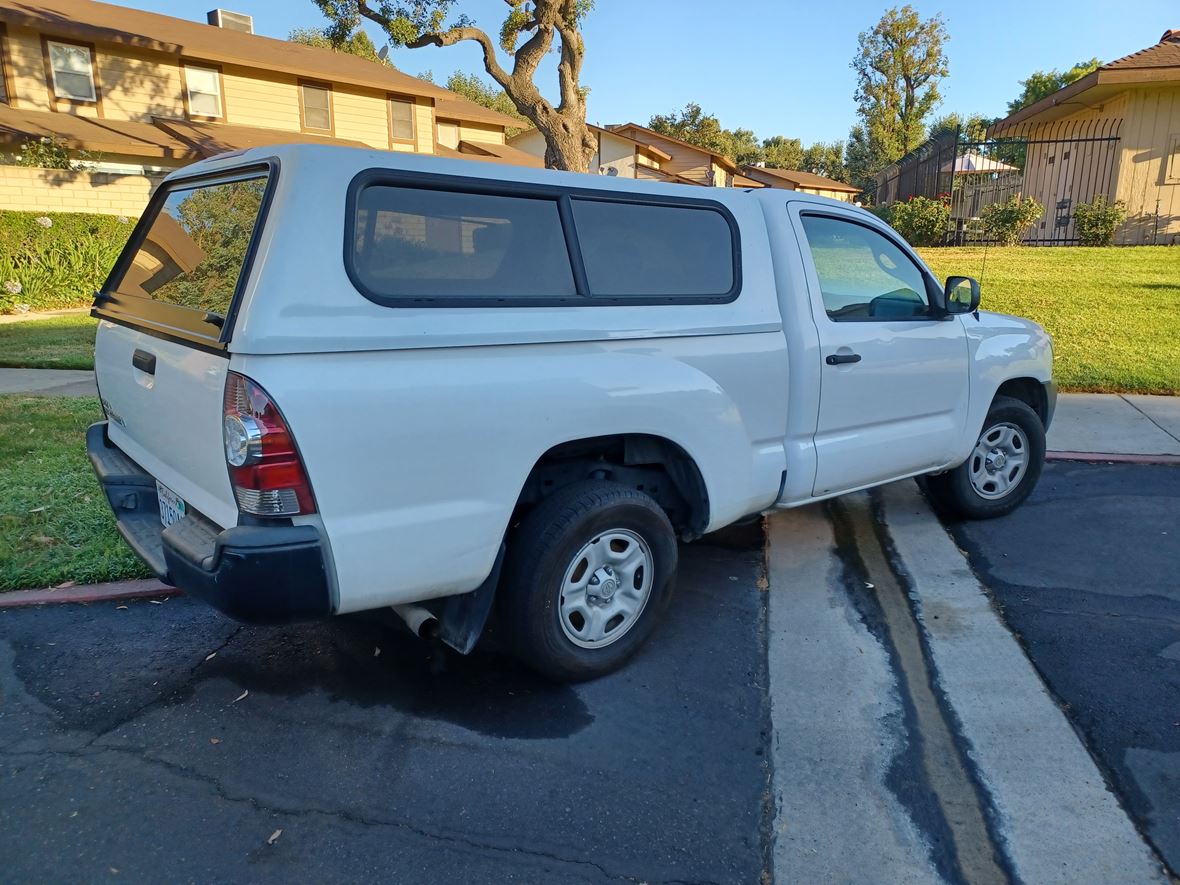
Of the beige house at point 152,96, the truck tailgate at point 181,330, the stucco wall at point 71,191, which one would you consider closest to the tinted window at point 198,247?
the truck tailgate at point 181,330

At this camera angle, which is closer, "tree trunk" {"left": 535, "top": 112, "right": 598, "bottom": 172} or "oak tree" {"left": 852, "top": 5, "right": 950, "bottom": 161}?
"tree trunk" {"left": 535, "top": 112, "right": 598, "bottom": 172}

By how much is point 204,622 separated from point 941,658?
3348 millimetres

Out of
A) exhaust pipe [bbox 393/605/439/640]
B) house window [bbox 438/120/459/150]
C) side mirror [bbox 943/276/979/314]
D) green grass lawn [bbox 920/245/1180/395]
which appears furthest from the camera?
house window [bbox 438/120/459/150]

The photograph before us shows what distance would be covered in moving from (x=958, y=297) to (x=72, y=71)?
20304mm

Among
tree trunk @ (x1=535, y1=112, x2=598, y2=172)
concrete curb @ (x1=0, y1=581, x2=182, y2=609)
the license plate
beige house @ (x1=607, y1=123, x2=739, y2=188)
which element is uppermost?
beige house @ (x1=607, y1=123, x2=739, y2=188)

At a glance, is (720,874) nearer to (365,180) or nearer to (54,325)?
(365,180)

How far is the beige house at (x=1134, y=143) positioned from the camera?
685 inches

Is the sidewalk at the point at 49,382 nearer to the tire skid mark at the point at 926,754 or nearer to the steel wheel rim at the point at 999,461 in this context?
the tire skid mark at the point at 926,754

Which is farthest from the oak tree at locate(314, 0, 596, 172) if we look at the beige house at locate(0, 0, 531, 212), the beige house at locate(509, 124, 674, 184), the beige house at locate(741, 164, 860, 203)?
the beige house at locate(741, 164, 860, 203)

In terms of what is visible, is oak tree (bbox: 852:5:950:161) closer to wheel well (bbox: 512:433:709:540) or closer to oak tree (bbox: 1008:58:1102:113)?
oak tree (bbox: 1008:58:1102:113)

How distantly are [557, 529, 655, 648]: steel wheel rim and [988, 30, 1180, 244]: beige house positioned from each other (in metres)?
17.2

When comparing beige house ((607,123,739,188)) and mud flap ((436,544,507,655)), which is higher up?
beige house ((607,123,739,188))

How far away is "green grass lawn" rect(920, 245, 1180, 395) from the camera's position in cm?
871

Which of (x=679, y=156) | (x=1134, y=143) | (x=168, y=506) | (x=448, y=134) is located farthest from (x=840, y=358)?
(x=679, y=156)
